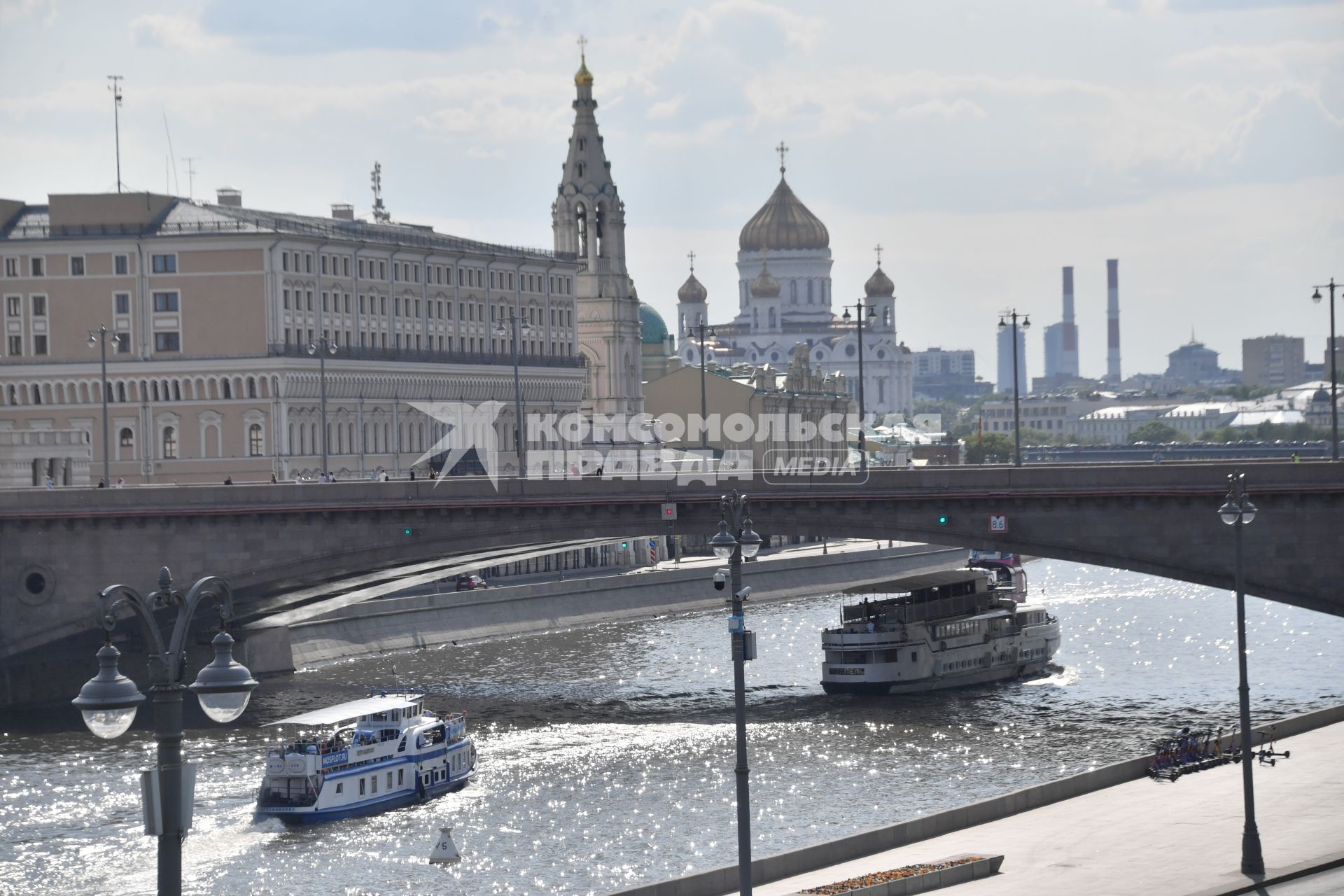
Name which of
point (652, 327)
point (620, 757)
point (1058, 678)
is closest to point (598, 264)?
point (652, 327)

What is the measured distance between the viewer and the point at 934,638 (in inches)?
3014

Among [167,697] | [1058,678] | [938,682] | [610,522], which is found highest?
[167,697]

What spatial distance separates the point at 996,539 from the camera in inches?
2625

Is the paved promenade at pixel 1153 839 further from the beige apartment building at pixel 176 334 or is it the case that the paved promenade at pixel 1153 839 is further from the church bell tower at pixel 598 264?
the church bell tower at pixel 598 264

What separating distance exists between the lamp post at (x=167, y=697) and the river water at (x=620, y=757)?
24.6 m

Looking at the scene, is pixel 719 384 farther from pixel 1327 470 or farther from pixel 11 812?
pixel 11 812

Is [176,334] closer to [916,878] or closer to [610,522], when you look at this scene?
[610,522]

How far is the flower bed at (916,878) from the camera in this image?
36.9 m

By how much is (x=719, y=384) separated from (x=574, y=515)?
103 meters

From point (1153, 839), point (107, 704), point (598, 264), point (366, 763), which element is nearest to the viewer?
point (107, 704)

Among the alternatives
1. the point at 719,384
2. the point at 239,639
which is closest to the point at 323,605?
the point at 239,639

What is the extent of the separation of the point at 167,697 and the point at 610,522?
51.6 m

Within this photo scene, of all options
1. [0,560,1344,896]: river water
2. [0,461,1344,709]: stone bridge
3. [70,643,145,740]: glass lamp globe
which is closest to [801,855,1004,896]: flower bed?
[0,560,1344,896]: river water

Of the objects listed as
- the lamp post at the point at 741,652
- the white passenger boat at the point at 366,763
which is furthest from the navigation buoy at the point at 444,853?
the lamp post at the point at 741,652
